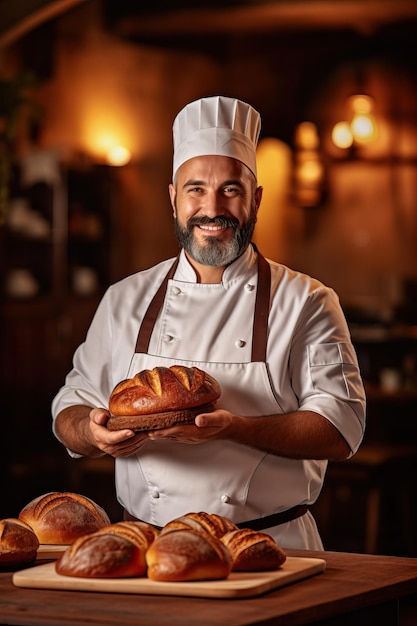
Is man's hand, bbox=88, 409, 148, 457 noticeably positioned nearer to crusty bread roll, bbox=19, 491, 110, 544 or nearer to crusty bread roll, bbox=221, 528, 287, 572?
crusty bread roll, bbox=19, 491, 110, 544

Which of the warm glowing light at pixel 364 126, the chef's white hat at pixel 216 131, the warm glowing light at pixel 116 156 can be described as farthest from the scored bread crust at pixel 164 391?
the warm glowing light at pixel 364 126

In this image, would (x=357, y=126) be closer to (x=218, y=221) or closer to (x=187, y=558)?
(x=218, y=221)

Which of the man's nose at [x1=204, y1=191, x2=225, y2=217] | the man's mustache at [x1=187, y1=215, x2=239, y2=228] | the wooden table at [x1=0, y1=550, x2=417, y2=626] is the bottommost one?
the wooden table at [x1=0, y1=550, x2=417, y2=626]

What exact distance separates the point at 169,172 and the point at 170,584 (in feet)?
24.4

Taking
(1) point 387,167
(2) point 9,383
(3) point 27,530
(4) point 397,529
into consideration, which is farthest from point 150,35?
(3) point 27,530

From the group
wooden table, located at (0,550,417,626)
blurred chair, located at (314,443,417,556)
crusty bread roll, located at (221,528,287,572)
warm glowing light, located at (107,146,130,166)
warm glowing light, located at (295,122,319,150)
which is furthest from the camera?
warm glowing light, located at (295,122,319,150)

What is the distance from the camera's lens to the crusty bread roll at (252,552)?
1899mm

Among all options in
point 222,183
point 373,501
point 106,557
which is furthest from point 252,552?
point 373,501

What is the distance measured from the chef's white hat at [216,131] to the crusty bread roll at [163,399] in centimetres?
61

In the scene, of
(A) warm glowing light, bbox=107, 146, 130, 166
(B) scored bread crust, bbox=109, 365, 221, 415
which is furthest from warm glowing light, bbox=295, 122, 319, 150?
(B) scored bread crust, bbox=109, 365, 221, 415

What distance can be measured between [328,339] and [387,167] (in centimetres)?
694

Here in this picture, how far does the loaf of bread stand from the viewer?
1.83m

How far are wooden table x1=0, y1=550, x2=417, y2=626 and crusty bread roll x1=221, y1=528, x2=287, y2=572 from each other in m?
0.06

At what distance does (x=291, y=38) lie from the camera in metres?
9.36
